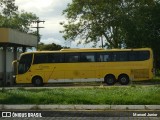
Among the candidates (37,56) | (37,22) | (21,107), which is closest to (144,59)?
(37,56)

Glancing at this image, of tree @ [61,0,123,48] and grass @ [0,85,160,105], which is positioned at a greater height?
tree @ [61,0,123,48]

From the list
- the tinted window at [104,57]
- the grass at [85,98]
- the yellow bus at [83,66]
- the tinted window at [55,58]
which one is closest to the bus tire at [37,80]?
the yellow bus at [83,66]

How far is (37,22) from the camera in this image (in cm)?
7812

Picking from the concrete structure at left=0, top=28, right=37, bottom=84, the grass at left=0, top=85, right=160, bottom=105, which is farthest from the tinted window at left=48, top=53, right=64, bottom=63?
the grass at left=0, top=85, right=160, bottom=105

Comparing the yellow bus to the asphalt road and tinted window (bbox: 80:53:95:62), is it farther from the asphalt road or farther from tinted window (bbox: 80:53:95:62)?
the asphalt road

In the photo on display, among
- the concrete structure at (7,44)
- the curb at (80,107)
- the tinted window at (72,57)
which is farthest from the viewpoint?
the concrete structure at (7,44)

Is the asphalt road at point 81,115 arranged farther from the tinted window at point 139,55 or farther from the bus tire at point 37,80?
the bus tire at point 37,80

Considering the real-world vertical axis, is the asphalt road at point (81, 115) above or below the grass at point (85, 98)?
below

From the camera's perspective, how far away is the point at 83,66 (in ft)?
116

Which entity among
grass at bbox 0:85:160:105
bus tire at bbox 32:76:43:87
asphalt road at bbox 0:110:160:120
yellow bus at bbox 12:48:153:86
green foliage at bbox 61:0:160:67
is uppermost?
green foliage at bbox 61:0:160:67

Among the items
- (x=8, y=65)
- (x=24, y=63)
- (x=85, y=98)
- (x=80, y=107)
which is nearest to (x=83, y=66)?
(x=24, y=63)

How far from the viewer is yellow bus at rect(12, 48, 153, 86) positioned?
35.0 metres

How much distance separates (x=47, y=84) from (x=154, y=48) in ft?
47.9

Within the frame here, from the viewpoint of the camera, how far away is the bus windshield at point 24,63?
35438 millimetres
